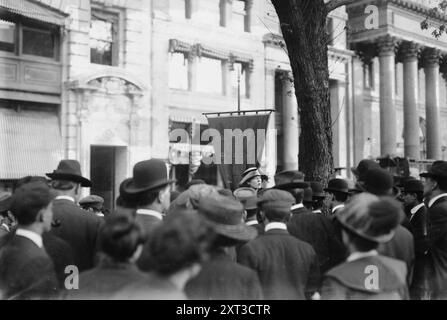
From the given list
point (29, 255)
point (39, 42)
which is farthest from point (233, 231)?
point (39, 42)

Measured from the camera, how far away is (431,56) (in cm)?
3216

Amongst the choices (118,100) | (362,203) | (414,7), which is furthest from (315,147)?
(414,7)

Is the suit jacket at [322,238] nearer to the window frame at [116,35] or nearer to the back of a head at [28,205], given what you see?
the back of a head at [28,205]

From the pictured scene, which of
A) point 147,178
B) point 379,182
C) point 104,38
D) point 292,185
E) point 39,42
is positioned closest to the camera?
point 147,178

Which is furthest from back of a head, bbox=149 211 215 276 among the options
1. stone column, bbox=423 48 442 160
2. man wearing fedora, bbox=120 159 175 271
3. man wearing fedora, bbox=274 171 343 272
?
stone column, bbox=423 48 442 160

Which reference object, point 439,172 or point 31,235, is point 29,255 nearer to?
point 31,235

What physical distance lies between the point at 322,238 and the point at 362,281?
86.2 inches

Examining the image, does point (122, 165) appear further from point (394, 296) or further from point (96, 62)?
point (394, 296)

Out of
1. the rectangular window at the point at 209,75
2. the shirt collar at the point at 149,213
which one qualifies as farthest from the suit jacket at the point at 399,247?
the rectangular window at the point at 209,75

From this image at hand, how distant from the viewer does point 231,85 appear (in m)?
23.1

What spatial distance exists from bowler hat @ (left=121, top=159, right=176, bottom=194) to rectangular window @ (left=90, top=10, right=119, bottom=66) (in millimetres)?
14820

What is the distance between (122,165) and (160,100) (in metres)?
2.87

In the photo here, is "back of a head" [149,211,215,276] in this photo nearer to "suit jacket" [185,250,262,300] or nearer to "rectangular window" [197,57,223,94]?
"suit jacket" [185,250,262,300]

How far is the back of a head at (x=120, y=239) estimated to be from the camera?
316 centimetres
